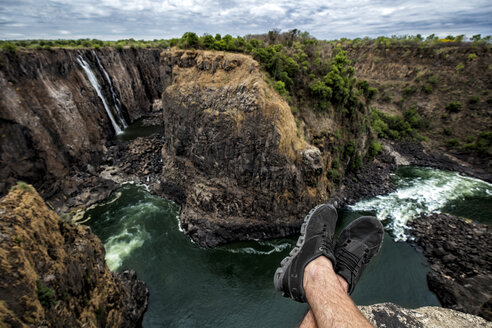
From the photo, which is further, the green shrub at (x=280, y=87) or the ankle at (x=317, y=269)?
the green shrub at (x=280, y=87)

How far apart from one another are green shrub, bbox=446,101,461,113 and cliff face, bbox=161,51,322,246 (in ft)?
109

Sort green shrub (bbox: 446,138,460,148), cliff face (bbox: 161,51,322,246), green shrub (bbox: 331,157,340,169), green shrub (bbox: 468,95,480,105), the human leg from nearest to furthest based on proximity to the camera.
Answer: the human leg
cliff face (bbox: 161,51,322,246)
green shrub (bbox: 331,157,340,169)
green shrub (bbox: 446,138,460,148)
green shrub (bbox: 468,95,480,105)

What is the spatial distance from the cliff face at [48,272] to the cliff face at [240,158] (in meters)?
8.82

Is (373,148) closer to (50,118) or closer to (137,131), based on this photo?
(137,131)

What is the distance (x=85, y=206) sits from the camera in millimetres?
22359

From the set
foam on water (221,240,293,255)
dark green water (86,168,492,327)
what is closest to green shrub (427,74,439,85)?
dark green water (86,168,492,327)

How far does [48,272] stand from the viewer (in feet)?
26.1

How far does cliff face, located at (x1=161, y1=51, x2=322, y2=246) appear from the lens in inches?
693

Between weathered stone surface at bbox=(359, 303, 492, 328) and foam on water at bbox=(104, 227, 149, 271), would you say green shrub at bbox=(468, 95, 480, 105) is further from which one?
foam on water at bbox=(104, 227, 149, 271)

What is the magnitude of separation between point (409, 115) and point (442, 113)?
4431 mm

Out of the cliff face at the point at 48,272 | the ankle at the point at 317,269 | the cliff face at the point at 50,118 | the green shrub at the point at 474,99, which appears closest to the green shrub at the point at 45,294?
the cliff face at the point at 48,272

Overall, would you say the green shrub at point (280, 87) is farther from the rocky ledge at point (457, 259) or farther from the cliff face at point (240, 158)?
the rocky ledge at point (457, 259)

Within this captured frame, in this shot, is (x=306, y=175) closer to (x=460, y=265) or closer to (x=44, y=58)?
(x=460, y=265)

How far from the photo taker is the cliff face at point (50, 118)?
21688 mm
